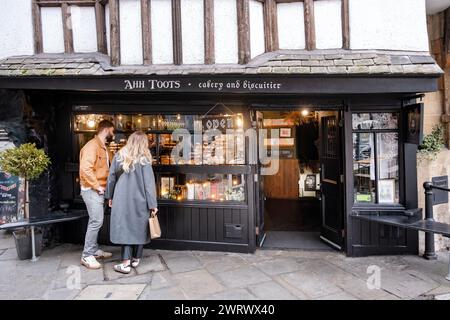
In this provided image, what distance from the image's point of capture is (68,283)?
4875mm

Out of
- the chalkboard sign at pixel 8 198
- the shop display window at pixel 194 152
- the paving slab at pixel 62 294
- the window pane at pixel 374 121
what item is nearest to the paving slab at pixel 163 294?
the paving slab at pixel 62 294

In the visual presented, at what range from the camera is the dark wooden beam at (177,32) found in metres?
5.58

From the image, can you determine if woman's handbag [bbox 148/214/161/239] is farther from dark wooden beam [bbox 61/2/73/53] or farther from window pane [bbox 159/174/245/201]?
dark wooden beam [bbox 61/2/73/53]

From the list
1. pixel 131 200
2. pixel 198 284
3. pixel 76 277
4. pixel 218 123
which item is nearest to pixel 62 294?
pixel 76 277

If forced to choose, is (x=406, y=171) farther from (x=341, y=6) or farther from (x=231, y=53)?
(x=231, y=53)

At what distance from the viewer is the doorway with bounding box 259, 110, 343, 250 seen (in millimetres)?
6500

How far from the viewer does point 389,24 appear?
548 centimetres

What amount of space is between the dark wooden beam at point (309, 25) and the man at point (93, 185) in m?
3.73

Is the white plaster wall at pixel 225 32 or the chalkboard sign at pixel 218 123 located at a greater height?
the white plaster wall at pixel 225 32

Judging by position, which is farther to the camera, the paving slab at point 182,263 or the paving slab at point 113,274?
the paving slab at point 182,263

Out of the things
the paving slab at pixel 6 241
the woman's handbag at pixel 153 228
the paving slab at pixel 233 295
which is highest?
the woman's handbag at pixel 153 228

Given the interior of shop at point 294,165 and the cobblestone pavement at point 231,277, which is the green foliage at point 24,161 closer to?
the cobblestone pavement at point 231,277

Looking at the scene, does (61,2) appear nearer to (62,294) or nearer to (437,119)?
(62,294)

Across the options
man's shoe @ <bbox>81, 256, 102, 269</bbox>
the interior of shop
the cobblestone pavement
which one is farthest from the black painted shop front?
the interior of shop
